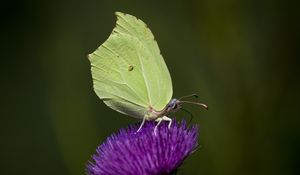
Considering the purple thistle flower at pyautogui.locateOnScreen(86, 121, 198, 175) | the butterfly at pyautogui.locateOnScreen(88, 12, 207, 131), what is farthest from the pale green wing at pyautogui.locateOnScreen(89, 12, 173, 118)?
the purple thistle flower at pyautogui.locateOnScreen(86, 121, 198, 175)

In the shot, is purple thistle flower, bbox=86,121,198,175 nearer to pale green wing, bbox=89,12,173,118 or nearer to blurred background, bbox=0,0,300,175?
pale green wing, bbox=89,12,173,118

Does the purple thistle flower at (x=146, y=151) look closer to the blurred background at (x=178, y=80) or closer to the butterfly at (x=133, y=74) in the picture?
the butterfly at (x=133, y=74)

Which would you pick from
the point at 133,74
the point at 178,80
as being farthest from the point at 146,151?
the point at 178,80

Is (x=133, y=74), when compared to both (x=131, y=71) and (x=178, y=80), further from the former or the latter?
(x=178, y=80)

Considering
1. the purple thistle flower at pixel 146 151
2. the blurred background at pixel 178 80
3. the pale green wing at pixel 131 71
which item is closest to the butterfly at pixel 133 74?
the pale green wing at pixel 131 71
